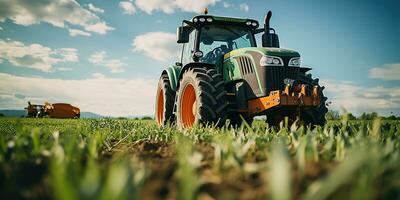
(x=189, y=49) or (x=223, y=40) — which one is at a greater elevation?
(x=223, y=40)

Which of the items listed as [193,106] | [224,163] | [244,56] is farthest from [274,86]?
[224,163]

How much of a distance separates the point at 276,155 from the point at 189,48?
23.2 feet

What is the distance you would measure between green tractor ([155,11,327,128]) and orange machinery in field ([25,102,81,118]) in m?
22.4

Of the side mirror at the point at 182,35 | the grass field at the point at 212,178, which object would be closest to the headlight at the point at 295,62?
the side mirror at the point at 182,35

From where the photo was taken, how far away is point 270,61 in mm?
5738

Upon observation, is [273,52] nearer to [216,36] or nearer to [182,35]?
[216,36]

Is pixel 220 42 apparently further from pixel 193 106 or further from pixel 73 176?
pixel 73 176

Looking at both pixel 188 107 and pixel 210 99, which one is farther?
pixel 188 107

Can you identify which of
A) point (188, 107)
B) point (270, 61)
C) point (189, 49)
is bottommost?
point (188, 107)

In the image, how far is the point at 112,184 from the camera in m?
0.65

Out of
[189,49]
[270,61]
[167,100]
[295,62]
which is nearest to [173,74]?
[167,100]

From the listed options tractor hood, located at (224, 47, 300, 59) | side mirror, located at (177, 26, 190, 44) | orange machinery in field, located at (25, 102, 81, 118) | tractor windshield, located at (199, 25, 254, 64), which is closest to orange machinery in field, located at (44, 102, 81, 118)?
orange machinery in field, located at (25, 102, 81, 118)

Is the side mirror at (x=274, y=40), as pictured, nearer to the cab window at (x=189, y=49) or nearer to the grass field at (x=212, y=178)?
the cab window at (x=189, y=49)

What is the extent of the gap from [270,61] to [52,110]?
2446cm
